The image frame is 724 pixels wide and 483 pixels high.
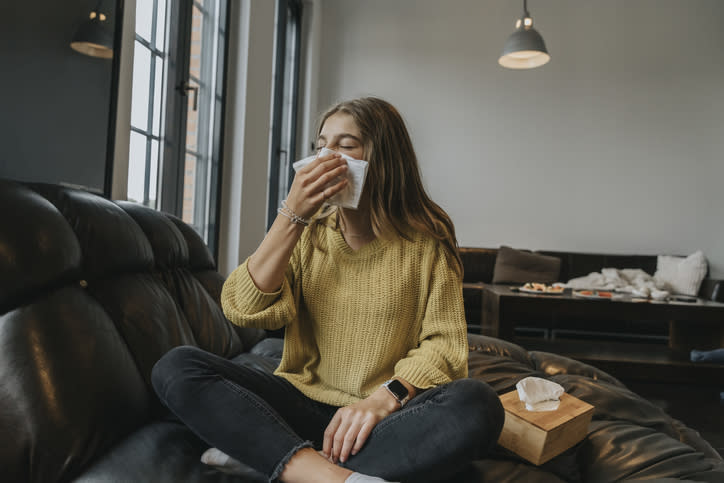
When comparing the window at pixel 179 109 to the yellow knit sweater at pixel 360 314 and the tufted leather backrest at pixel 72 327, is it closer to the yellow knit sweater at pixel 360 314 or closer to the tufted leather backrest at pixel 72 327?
the tufted leather backrest at pixel 72 327

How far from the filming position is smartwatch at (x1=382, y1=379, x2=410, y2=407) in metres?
0.94

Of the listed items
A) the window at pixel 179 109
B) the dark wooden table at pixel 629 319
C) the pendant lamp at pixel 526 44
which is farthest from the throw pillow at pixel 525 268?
the window at pixel 179 109

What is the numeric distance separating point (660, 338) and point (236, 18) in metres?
3.73

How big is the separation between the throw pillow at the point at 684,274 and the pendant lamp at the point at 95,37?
13.5ft

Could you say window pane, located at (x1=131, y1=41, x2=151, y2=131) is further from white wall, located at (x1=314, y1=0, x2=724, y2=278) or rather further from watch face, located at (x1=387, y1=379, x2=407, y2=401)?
white wall, located at (x1=314, y1=0, x2=724, y2=278)

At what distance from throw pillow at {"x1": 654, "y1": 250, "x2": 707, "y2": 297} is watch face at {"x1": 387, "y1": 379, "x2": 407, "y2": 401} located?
12.4 ft

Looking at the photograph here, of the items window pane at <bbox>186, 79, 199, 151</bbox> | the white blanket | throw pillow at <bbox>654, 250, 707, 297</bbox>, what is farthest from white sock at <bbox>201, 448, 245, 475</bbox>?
throw pillow at <bbox>654, 250, 707, 297</bbox>

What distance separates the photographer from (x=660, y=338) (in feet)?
12.1

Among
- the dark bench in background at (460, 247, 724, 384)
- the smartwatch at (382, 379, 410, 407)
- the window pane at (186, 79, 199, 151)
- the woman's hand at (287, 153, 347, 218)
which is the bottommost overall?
the dark bench in background at (460, 247, 724, 384)

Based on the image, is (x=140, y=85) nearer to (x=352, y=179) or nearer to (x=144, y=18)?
(x=144, y=18)

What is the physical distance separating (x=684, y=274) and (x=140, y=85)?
13.7ft

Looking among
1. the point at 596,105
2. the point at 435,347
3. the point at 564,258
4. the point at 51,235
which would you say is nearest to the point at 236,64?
the point at 51,235

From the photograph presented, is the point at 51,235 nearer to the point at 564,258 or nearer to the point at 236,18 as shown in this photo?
the point at 236,18

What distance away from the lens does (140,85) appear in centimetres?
190
